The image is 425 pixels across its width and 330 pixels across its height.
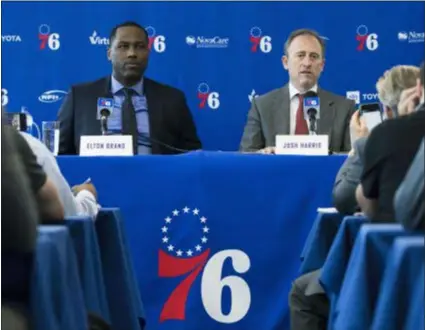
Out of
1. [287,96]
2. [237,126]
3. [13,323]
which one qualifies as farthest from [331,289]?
[237,126]

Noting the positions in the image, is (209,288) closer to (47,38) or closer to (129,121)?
(129,121)

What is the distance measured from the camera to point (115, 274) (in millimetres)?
3150

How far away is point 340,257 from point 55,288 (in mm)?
1157

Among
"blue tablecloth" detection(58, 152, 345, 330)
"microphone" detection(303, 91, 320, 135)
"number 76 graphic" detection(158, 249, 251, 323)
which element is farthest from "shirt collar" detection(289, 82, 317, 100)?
"number 76 graphic" detection(158, 249, 251, 323)

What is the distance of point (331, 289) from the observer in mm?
2873

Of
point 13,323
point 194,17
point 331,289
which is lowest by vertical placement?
point 331,289

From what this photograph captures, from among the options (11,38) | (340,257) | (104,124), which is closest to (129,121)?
(104,124)

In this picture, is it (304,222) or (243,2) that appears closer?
(304,222)

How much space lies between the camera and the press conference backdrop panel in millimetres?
6016

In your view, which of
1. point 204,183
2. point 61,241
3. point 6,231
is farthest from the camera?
point 204,183

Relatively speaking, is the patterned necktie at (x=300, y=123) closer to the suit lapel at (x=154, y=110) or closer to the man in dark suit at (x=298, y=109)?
the man in dark suit at (x=298, y=109)

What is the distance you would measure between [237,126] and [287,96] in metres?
1.28

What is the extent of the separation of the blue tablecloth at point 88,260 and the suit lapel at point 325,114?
72.1 inches

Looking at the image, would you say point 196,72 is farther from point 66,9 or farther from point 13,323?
point 13,323
